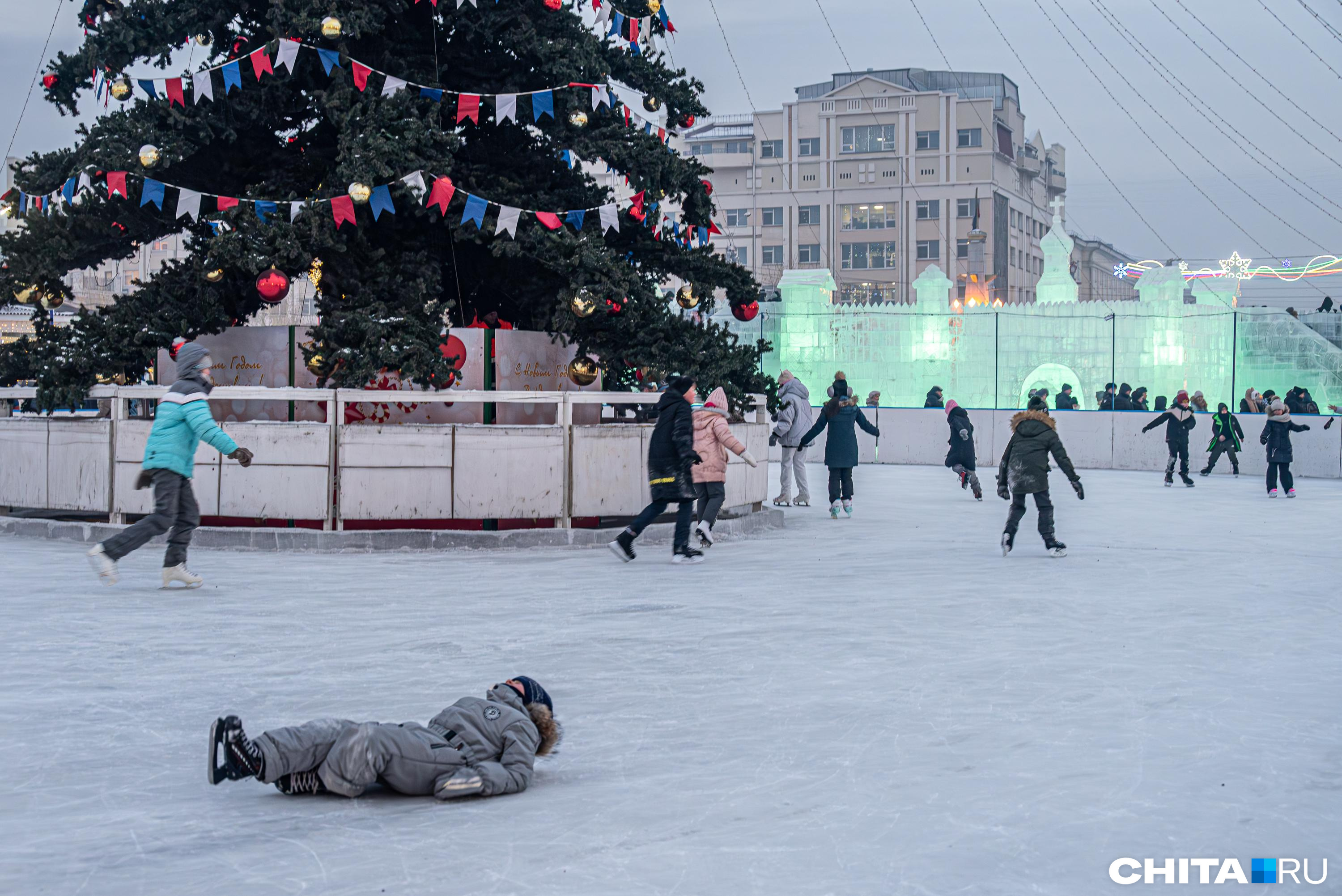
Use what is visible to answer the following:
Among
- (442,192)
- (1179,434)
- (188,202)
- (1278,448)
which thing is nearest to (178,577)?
(442,192)

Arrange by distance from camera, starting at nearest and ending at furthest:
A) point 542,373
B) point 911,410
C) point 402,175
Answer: point 402,175 → point 542,373 → point 911,410

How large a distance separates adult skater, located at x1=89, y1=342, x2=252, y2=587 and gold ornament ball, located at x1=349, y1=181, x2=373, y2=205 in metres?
2.85

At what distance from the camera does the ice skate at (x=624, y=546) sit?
452 inches

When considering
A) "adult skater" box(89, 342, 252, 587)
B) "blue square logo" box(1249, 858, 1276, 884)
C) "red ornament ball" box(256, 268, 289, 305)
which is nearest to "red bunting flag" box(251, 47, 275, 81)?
"red ornament ball" box(256, 268, 289, 305)

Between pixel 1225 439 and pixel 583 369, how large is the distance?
654 inches

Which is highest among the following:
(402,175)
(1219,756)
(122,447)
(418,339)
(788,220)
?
(788,220)

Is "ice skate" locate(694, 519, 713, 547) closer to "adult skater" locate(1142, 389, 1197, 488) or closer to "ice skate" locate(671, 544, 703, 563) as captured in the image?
"ice skate" locate(671, 544, 703, 563)

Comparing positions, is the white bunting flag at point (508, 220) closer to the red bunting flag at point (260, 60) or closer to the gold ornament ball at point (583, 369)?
the gold ornament ball at point (583, 369)

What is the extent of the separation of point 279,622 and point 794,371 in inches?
1046

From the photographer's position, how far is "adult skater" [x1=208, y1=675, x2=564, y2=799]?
14.0 ft

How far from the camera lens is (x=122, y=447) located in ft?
41.9

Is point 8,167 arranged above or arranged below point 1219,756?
above

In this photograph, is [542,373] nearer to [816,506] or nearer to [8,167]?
[816,506]

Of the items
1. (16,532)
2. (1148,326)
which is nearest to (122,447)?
(16,532)
